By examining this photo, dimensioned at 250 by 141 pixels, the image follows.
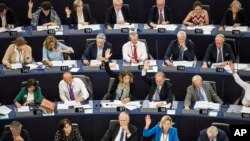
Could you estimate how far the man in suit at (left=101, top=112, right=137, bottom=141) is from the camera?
35.4 ft

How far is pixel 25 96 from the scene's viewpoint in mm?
11523

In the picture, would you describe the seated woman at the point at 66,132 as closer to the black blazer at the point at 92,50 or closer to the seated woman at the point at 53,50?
the seated woman at the point at 53,50

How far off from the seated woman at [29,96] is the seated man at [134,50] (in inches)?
74.2

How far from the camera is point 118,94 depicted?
11641 mm

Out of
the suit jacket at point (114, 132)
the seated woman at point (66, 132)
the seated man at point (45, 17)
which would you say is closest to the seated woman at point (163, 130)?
the suit jacket at point (114, 132)

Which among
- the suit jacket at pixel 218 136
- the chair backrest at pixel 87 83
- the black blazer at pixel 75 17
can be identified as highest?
the black blazer at pixel 75 17

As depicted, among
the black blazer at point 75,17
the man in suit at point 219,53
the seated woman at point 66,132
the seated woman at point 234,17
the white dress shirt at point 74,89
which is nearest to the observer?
the seated woman at point 66,132

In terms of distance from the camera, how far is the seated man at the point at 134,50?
1257 cm

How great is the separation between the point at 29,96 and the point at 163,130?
235 cm

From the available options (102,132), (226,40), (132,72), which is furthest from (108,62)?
(226,40)

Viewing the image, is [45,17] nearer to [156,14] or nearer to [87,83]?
[156,14]

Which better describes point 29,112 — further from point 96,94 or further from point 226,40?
point 226,40

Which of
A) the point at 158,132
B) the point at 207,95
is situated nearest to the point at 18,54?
the point at 158,132

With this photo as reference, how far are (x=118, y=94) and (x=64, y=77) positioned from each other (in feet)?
3.10
